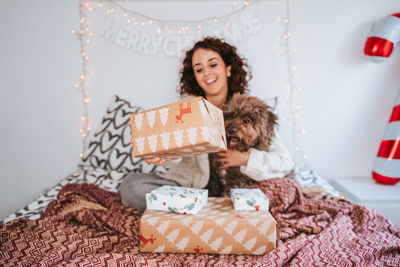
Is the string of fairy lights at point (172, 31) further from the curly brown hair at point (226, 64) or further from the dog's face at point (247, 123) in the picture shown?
the dog's face at point (247, 123)

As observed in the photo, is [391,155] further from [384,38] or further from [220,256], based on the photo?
[220,256]

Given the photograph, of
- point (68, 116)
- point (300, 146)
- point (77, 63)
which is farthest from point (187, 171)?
point (77, 63)

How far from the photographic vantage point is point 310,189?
1576 millimetres

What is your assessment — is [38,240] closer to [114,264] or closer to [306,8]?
[114,264]

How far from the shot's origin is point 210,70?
1.59m

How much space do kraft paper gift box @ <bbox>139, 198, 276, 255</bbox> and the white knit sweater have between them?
1.18 ft

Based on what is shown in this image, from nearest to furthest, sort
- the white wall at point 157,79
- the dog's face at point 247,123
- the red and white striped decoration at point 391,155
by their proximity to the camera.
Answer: the dog's face at point 247,123 < the red and white striped decoration at point 391,155 < the white wall at point 157,79

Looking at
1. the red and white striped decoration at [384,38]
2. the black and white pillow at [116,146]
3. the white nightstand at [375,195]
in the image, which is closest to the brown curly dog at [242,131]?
the black and white pillow at [116,146]

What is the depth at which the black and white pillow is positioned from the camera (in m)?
1.88

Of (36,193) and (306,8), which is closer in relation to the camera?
(306,8)

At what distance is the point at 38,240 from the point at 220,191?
0.90m

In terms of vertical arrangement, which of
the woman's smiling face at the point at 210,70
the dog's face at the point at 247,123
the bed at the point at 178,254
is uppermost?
the woman's smiling face at the point at 210,70

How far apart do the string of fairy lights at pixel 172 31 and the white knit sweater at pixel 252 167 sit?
767mm

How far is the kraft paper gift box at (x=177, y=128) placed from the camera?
0.91 m
